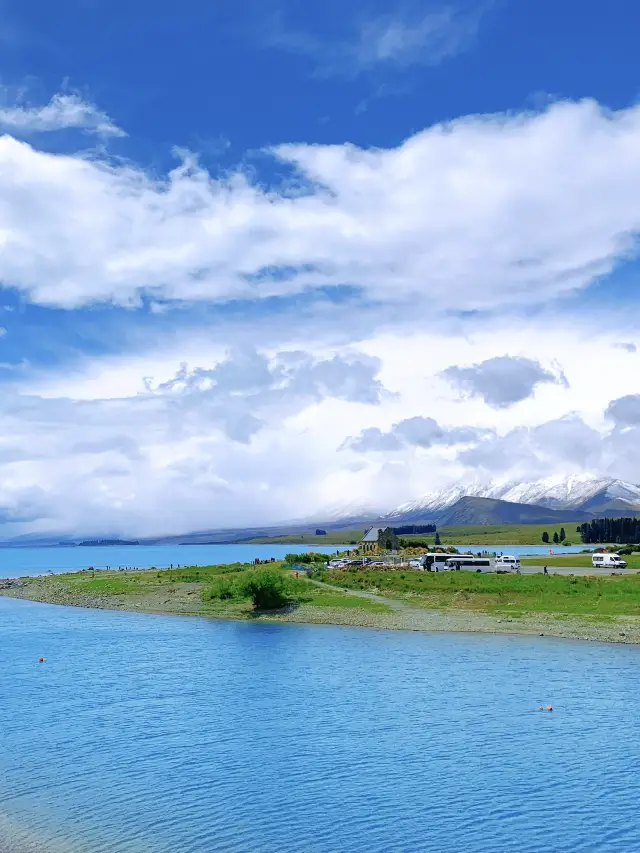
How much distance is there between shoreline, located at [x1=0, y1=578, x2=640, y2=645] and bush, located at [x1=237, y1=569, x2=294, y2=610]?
1733 mm

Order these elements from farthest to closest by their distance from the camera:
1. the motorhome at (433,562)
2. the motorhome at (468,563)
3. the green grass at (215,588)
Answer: the motorhome at (433,562)
the motorhome at (468,563)
the green grass at (215,588)

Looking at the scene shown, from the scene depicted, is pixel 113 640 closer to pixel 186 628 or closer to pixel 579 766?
pixel 186 628

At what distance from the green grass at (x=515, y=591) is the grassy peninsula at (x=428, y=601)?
0.12 meters

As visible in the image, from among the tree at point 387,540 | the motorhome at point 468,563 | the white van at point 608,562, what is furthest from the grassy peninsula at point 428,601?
the tree at point 387,540

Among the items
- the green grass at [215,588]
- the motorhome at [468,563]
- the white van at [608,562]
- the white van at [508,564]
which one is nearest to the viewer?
the green grass at [215,588]

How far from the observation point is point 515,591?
326 ft

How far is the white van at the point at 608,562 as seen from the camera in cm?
13338

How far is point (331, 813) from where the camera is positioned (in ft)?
116

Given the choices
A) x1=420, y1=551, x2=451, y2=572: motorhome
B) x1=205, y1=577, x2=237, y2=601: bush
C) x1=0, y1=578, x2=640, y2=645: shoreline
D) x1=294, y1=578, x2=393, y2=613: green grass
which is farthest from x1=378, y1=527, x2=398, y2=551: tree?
x1=205, y1=577, x2=237, y2=601: bush

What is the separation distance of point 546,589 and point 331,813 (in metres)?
69.9

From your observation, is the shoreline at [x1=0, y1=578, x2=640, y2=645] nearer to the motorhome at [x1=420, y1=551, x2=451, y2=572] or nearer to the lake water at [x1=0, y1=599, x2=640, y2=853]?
the lake water at [x1=0, y1=599, x2=640, y2=853]

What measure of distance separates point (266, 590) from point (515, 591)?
33.0m

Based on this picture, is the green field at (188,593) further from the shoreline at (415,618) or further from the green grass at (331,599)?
the shoreline at (415,618)

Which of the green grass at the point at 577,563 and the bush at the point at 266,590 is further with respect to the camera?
the green grass at the point at 577,563
